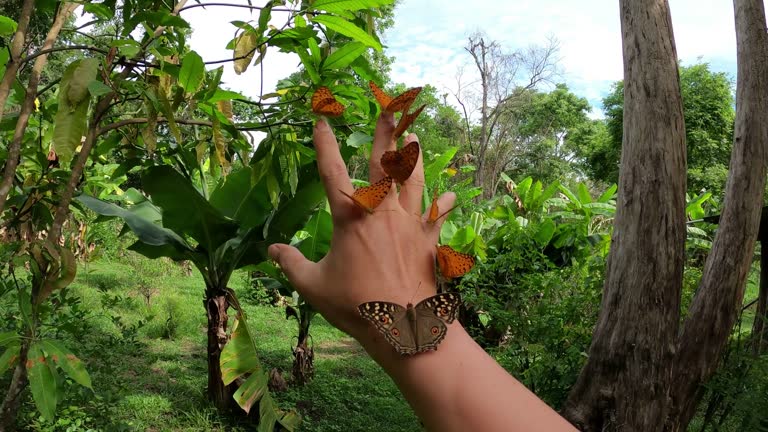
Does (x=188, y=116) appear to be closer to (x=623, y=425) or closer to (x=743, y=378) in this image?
(x=623, y=425)

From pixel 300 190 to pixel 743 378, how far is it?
2.08 metres

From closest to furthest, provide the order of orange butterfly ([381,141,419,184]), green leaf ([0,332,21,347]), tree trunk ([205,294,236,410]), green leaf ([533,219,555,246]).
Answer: orange butterfly ([381,141,419,184]), green leaf ([0,332,21,347]), tree trunk ([205,294,236,410]), green leaf ([533,219,555,246])

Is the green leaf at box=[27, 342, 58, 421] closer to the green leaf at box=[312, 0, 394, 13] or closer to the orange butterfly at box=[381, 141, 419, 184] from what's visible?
the orange butterfly at box=[381, 141, 419, 184]

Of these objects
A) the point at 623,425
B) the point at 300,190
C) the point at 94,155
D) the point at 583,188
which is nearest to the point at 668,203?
the point at 623,425

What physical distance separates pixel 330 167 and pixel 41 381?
68 cm

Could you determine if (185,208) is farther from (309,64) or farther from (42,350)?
(42,350)

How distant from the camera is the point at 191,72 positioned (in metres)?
1.03

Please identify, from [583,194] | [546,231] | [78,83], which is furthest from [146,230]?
[583,194]

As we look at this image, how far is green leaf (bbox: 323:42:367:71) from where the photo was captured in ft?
4.26

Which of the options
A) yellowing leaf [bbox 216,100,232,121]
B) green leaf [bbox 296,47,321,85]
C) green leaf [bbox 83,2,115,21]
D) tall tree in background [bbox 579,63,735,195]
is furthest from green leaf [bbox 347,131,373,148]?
tall tree in background [bbox 579,63,735,195]

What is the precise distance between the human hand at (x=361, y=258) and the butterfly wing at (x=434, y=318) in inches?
1.1

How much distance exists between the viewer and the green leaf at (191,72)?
101 cm

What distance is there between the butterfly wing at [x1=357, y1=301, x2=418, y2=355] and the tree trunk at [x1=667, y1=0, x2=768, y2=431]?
207cm

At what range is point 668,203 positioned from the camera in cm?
227
